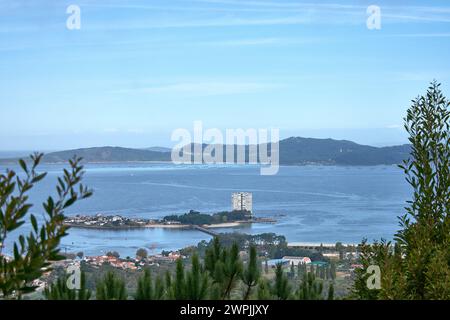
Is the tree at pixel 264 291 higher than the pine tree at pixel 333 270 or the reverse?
higher

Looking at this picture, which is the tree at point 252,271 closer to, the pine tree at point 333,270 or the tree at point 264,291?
the tree at point 264,291

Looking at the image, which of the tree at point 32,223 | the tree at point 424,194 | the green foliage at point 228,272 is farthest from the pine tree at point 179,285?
the tree at point 424,194

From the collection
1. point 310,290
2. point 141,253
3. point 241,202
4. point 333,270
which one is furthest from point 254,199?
point 310,290

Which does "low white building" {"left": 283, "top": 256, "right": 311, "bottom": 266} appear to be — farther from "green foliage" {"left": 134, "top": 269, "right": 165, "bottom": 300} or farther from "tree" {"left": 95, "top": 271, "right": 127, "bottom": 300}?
"tree" {"left": 95, "top": 271, "right": 127, "bottom": 300}

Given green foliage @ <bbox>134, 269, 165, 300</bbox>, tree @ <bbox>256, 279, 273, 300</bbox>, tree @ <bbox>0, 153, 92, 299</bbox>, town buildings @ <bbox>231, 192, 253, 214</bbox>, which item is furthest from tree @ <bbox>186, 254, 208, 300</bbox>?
town buildings @ <bbox>231, 192, 253, 214</bbox>

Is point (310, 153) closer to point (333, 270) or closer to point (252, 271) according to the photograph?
point (333, 270)

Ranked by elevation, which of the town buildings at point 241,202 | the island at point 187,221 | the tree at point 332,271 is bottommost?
the tree at point 332,271
